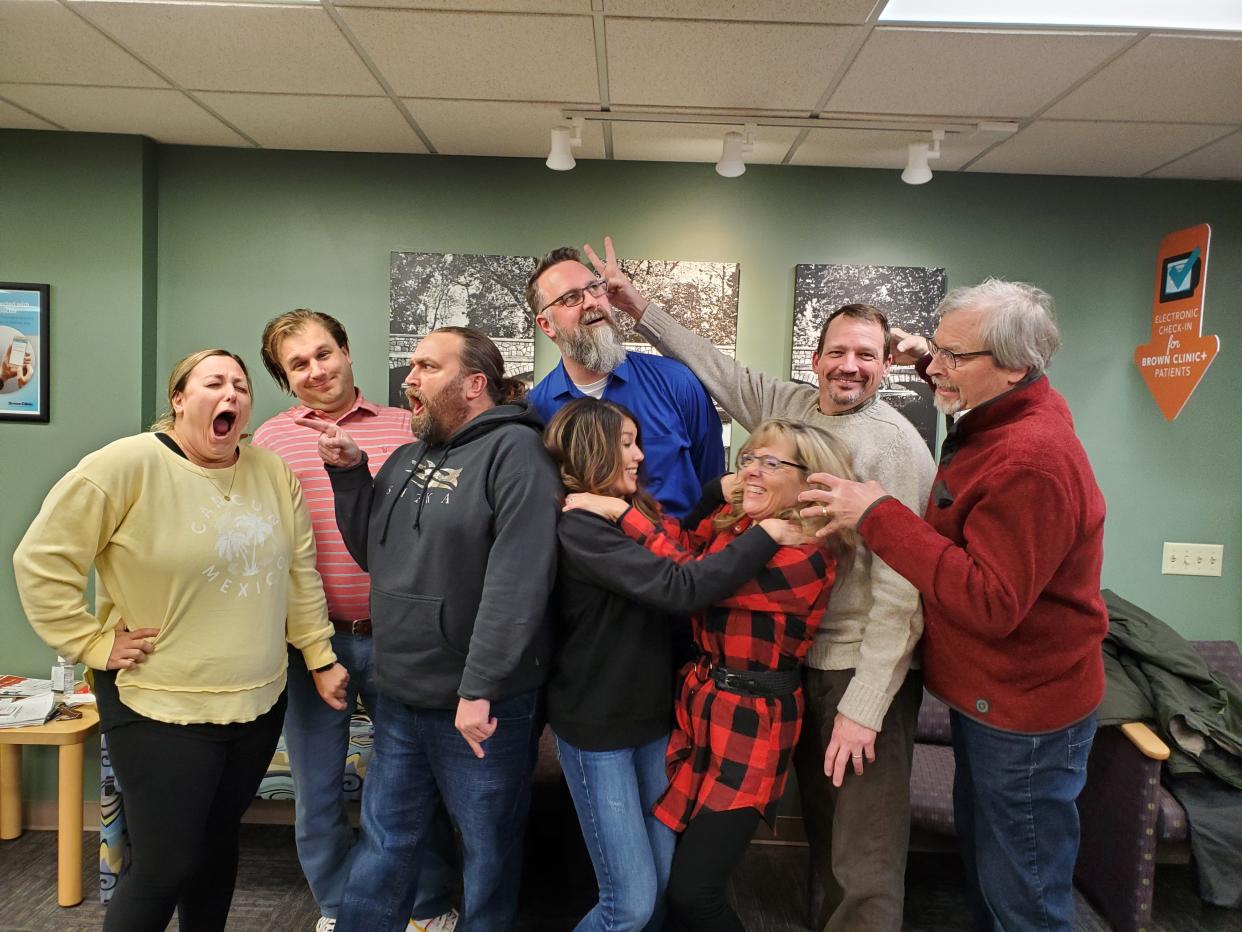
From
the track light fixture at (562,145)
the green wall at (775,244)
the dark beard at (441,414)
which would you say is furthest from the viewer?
the green wall at (775,244)

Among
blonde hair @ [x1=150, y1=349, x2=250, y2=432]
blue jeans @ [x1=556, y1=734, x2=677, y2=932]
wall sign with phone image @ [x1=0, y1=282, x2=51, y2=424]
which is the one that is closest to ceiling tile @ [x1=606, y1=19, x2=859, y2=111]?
blonde hair @ [x1=150, y1=349, x2=250, y2=432]

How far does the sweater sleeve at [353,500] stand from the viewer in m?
1.82

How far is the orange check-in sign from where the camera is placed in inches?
110

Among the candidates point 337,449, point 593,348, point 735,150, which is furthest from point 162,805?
point 735,150

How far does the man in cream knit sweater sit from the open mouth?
135 centimetres

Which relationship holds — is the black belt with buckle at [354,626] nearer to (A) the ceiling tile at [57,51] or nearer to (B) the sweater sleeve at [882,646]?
(B) the sweater sleeve at [882,646]

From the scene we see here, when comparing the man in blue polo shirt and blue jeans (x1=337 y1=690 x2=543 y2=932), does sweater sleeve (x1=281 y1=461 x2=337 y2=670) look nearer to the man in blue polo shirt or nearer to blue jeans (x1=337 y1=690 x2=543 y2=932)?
blue jeans (x1=337 y1=690 x2=543 y2=932)

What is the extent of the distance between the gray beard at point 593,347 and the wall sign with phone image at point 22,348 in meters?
2.29

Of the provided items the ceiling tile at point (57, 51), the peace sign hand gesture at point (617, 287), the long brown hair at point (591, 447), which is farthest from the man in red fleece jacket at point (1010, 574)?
the ceiling tile at point (57, 51)

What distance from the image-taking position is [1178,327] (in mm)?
2904

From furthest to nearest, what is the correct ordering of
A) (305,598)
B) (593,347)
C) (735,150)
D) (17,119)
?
(17,119) → (735,150) → (593,347) → (305,598)

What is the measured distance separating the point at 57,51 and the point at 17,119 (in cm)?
80

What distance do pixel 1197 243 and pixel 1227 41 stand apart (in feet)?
3.48

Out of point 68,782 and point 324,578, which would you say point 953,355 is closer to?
point 324,578
